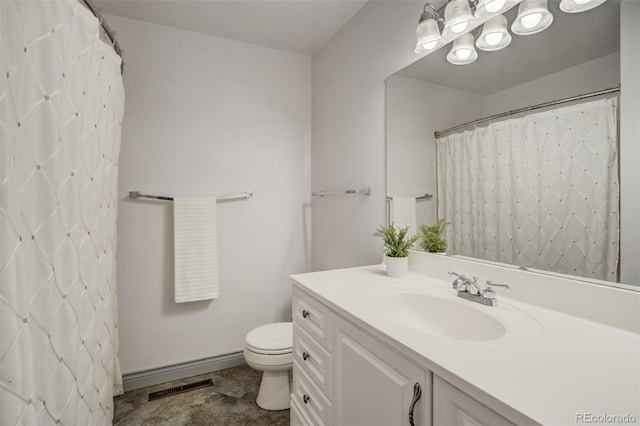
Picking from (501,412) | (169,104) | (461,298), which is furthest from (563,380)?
(169,104)

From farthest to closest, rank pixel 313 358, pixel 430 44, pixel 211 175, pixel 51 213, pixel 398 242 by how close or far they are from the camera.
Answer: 1. pixel 211 175
2. pixel 398 242
3. pixel 430 44
4. pixel 313 358
5. pixel 51 213

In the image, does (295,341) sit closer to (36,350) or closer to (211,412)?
(211,412)

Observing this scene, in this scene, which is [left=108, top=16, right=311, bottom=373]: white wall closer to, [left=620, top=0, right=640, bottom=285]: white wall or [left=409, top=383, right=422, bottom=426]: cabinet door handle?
[left=409, top=383, right=422, bottom=426]: cabinet door handle

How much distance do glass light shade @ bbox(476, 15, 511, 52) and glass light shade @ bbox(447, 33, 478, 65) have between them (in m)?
0.06

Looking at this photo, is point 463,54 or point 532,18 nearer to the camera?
point 532,18

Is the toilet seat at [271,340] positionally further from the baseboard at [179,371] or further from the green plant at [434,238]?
the green plant at [434,238]

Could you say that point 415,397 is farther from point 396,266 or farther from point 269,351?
point 269,351

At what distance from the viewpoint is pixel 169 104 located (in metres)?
1.99

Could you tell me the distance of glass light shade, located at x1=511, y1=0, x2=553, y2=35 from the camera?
3.18ft

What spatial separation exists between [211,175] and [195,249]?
0.54 m

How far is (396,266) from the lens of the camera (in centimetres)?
137

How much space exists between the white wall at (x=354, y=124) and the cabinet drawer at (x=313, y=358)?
0.64m

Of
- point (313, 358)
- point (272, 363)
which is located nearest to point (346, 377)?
point (313, 358)

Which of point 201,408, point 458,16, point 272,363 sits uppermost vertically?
point 458,16
